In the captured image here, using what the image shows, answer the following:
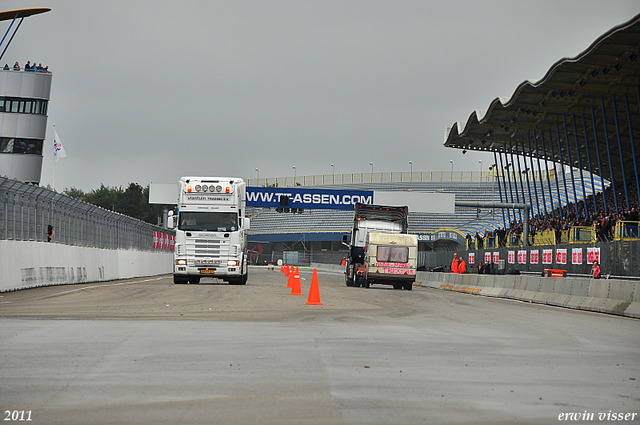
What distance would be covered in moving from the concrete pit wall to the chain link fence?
50.9ft

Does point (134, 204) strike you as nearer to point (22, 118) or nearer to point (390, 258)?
point (22, 118)

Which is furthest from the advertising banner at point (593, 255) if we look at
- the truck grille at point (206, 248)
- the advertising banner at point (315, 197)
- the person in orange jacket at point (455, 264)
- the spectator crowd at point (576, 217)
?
the advertising banner at point (315, 197)

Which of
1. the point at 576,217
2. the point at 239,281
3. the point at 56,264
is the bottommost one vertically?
the point at 239,281

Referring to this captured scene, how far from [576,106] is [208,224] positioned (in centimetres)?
2778

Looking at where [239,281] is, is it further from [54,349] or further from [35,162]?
[35,162]

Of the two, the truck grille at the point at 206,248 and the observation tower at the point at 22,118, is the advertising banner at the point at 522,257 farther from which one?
the observation tower at the point at 22,118

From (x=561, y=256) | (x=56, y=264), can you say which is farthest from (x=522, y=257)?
(x=56, y=264)

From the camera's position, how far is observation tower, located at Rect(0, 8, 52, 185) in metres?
65.4

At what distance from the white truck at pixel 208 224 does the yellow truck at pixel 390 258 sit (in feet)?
26.0

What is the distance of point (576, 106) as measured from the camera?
48969 millimetres

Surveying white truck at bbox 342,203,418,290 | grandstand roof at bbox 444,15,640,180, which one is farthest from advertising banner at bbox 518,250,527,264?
grandstand roof at bbox 444,15,640,180

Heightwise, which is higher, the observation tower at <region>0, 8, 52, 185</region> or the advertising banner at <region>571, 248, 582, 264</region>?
the observation tower at <region>0, 8, 52, 185</region>

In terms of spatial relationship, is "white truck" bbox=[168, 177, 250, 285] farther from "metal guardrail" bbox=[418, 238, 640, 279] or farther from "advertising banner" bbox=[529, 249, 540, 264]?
"advertising banner" bbox=[529, 249, 540, 264]

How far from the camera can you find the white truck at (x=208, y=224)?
29656 mm
